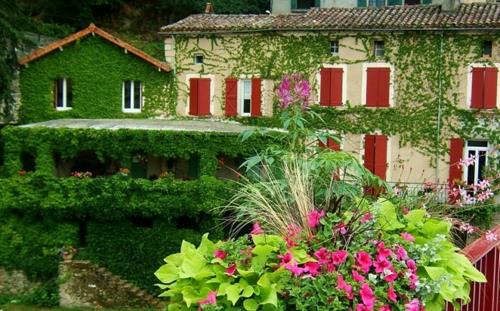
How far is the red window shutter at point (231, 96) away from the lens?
907 inches

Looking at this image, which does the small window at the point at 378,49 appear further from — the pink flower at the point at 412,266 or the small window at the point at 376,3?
the pink flower at the point at 412,266

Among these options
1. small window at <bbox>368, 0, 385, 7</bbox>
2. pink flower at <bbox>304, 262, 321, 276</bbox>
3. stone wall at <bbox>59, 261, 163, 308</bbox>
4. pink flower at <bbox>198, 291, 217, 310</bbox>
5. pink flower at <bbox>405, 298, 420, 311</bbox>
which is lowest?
stone wall at <bbox>59, 261, 163, 308</bbox>

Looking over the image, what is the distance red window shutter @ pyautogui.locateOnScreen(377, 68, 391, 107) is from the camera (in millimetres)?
21766

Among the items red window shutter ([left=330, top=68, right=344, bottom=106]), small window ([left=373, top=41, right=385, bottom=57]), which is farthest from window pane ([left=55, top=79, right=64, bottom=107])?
small window ([left=373, top=41, right=385, bottom=57])

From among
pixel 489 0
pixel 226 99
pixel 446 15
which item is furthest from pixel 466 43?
pixel 226 99

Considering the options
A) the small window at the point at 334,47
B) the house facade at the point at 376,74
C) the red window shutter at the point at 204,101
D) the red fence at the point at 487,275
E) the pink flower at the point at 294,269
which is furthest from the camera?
the red window shutter at the point at 204,101

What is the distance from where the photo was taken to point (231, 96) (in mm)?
23109

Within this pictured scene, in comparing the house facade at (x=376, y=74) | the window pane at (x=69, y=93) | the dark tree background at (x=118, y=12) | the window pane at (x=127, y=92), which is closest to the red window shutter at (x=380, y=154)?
the house facade at (x=376, y=74)

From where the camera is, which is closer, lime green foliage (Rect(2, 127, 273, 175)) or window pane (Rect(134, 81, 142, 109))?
lime green foliage (Rect(2, 127, 273, 175))

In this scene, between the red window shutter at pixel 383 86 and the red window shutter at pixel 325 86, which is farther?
the red window shutter at pixel 325 86

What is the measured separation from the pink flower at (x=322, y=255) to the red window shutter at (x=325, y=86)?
19.4m

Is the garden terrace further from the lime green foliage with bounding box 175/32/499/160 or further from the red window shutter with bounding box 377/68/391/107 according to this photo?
the red window shutter with bounding box 377/68/391/107

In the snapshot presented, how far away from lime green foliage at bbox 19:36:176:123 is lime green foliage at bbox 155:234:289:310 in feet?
67.9

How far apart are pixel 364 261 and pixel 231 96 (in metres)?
20.3
